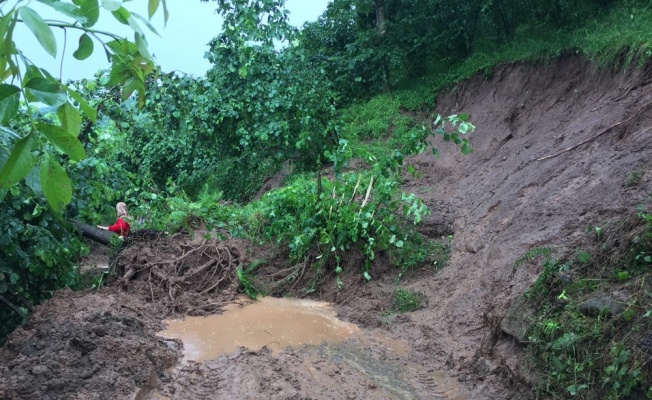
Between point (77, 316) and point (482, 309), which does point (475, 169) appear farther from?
point (77, 316)

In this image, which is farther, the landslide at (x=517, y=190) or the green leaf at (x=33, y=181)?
the landslide at (x=517, y=190)

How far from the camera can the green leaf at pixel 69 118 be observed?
1.50 meters

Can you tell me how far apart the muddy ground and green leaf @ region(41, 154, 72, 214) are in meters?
3.76

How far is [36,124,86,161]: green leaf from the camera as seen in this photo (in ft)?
4.33

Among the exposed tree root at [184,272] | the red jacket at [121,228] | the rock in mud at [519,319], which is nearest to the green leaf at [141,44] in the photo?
the rock in mud at [519,319]

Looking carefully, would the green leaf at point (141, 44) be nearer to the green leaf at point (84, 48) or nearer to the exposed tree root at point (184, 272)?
the green leaf at point (84, 48)

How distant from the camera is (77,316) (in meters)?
5.98

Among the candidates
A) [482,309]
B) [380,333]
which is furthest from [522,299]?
[380,333]

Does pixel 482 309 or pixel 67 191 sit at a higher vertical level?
pixel 67 191

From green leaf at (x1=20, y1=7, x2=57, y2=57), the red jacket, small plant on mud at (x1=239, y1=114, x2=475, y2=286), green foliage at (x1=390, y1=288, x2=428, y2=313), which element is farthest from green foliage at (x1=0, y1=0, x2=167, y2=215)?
the red jacket

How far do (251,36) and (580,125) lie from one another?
6.40 m

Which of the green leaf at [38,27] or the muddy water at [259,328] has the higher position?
the green leaf at [38,27]

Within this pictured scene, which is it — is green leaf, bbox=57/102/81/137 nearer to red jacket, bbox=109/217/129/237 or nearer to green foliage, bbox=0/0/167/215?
green foliage, bbox=0/0/167/215

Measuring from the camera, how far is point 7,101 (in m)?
1.37
